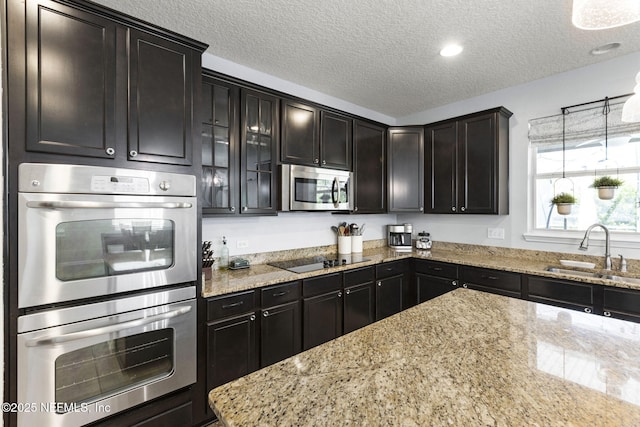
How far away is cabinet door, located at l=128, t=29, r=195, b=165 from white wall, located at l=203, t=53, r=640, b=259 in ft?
2.72

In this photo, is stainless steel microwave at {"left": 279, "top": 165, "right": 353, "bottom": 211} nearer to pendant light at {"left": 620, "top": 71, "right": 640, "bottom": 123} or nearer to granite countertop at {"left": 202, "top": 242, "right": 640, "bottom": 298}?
granite countertop at {"left": 202, "top": 242, "right": 640, "bottom": 298}

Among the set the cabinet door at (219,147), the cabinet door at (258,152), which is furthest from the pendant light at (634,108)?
the cabinet door at (219,147)

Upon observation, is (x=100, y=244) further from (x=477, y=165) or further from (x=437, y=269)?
(x=477, y=165)

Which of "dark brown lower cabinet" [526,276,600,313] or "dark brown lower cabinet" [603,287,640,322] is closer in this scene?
"dark brown lower cabinet" [603,287,640,322]

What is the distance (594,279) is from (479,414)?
7.71 feet

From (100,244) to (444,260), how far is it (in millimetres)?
3002

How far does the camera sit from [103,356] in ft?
5.19

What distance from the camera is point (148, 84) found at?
173 centimetres

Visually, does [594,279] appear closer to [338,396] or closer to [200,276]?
[338,396]

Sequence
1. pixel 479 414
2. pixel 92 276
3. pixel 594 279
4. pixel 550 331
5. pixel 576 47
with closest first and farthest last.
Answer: pixel 479 414 < pixel 550 331 < pixel 92 276 < pixel 594 279 < pixel 576 47

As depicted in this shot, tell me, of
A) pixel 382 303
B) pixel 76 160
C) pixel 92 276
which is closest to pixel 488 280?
pixel 382 303

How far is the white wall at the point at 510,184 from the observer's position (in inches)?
104

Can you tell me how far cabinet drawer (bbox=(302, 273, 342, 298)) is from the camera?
2502 mm

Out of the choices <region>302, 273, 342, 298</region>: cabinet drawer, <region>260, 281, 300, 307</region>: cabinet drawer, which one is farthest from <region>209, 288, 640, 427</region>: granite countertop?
<region>302, 273, 342, 298</region>: cabinet drawer
